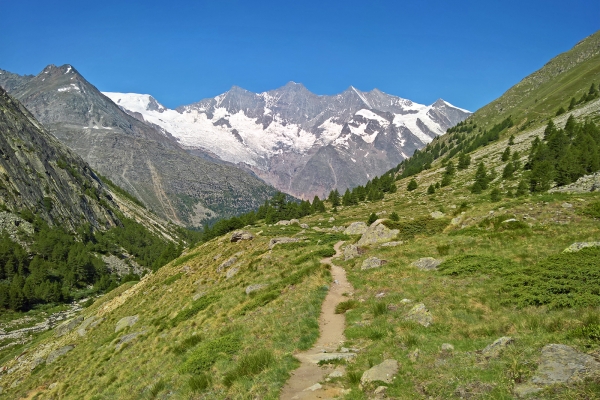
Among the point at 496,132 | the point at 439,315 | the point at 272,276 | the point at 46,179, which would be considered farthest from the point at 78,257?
the point at 496,132

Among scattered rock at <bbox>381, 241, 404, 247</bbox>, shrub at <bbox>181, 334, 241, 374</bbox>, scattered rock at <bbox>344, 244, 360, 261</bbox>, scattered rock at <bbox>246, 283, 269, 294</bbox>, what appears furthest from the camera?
scattered rock at <bbox>381, 241, 404, 247</bbox>

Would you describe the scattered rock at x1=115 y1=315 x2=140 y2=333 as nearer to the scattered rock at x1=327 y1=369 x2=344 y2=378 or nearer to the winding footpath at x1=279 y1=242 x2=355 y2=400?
the winding footpath at x1=279 y1=242 x2=355 y2=400

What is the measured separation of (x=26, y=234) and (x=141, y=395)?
159748mm

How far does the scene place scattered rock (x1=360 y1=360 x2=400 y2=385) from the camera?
11.2 metres

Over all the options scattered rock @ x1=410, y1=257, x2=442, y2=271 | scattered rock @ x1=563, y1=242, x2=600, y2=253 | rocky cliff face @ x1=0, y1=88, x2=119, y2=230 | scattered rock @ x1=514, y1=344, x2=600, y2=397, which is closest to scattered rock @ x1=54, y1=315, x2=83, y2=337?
scattered rock @ x1=410, y1=257, x2=442, y2=271

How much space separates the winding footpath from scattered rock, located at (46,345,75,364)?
34959 millimetres

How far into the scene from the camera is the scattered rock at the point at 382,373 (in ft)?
36.8

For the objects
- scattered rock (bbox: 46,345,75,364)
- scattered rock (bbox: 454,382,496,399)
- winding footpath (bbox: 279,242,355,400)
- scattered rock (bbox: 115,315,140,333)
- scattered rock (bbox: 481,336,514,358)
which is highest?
scattered rock (bbox: 454,382,496,399)

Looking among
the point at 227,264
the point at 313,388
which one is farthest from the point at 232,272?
Answer: the point at 313,388

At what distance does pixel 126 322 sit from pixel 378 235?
30190mm

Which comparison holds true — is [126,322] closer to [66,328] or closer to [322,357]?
[66,328]

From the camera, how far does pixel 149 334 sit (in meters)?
30.4

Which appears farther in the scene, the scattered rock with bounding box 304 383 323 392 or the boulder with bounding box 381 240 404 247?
the boulder with bounding box 381 240 404 247

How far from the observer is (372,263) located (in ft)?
92.3
